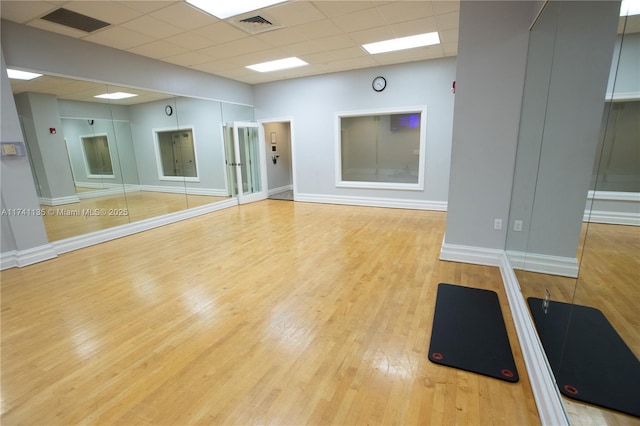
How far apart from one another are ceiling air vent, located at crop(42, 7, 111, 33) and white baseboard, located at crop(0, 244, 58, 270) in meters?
2.85

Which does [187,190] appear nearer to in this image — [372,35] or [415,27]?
[372,35]

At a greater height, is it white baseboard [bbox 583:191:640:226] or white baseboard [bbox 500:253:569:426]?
white baseboard [bbox 583:191:640:226]

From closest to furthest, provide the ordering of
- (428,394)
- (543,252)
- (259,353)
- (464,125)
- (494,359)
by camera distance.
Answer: (428,394) → (494,359) → (259,353) → (543,252) → (464,125)

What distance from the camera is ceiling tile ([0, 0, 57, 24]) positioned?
306cm

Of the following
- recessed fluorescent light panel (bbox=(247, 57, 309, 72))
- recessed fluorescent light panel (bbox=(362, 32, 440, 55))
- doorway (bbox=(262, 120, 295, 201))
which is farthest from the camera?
doorway (bbox=(262, 120, 295, 201))

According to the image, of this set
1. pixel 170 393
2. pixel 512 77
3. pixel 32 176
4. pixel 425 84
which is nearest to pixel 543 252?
pixel 512 77

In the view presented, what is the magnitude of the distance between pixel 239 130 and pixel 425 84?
432 centimetres

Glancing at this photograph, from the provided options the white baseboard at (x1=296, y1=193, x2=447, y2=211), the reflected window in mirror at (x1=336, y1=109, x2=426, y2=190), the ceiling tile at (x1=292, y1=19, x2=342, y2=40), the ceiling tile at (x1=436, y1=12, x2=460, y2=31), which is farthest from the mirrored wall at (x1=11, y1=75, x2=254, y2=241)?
the ceiling tile at (x1=436, y1=12, x2=460, y2=31)

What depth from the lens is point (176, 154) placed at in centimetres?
605

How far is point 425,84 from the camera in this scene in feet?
18.5

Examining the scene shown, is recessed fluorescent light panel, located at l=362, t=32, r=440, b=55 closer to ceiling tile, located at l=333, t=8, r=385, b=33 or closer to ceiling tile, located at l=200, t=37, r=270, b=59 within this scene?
ceiling tile, located at l=333, t=8, r=385, b=33

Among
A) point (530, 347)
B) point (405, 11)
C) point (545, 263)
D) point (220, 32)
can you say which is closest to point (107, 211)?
point (220, 32)

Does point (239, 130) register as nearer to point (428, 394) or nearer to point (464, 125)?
point (464, 125)

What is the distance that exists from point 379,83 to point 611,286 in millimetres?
5407
